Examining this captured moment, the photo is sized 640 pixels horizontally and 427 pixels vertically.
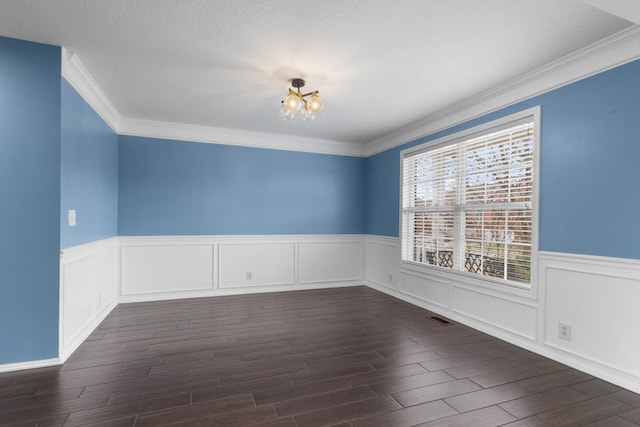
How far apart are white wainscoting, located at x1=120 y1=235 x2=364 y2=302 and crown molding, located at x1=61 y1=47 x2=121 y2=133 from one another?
166cm

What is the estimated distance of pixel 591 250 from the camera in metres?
2.54

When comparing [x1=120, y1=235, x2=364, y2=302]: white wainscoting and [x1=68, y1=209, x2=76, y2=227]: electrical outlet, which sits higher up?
[x1=68, y1=209, x2=76, y2=227]: electrical outlet

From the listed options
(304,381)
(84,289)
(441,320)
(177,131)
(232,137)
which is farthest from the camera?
(232,137)

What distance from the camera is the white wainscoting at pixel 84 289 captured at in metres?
2.67

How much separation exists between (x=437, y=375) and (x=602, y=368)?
4.13 feet

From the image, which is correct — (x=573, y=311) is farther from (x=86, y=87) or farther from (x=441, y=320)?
(x=86, y=87)

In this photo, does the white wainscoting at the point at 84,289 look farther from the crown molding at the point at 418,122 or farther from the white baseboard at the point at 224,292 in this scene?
the crown molding at the point at 418,122

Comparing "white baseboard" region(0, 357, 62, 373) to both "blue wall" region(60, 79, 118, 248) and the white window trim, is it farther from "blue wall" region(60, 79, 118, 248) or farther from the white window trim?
the white window trim

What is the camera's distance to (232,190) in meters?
5.02

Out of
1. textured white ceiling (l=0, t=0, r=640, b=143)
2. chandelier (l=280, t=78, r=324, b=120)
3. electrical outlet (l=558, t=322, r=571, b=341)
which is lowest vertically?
electrical outlet (l=558, t=322, r=571, b=341)

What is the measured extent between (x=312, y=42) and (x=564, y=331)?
124 inches

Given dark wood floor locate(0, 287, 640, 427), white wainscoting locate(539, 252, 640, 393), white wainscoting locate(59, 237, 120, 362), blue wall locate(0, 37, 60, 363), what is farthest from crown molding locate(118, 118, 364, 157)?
white wainscoting locate(539, 252, 640, 393)

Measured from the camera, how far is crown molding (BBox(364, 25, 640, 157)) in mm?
2332

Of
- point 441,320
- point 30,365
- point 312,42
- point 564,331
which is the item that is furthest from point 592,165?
point 30,365
